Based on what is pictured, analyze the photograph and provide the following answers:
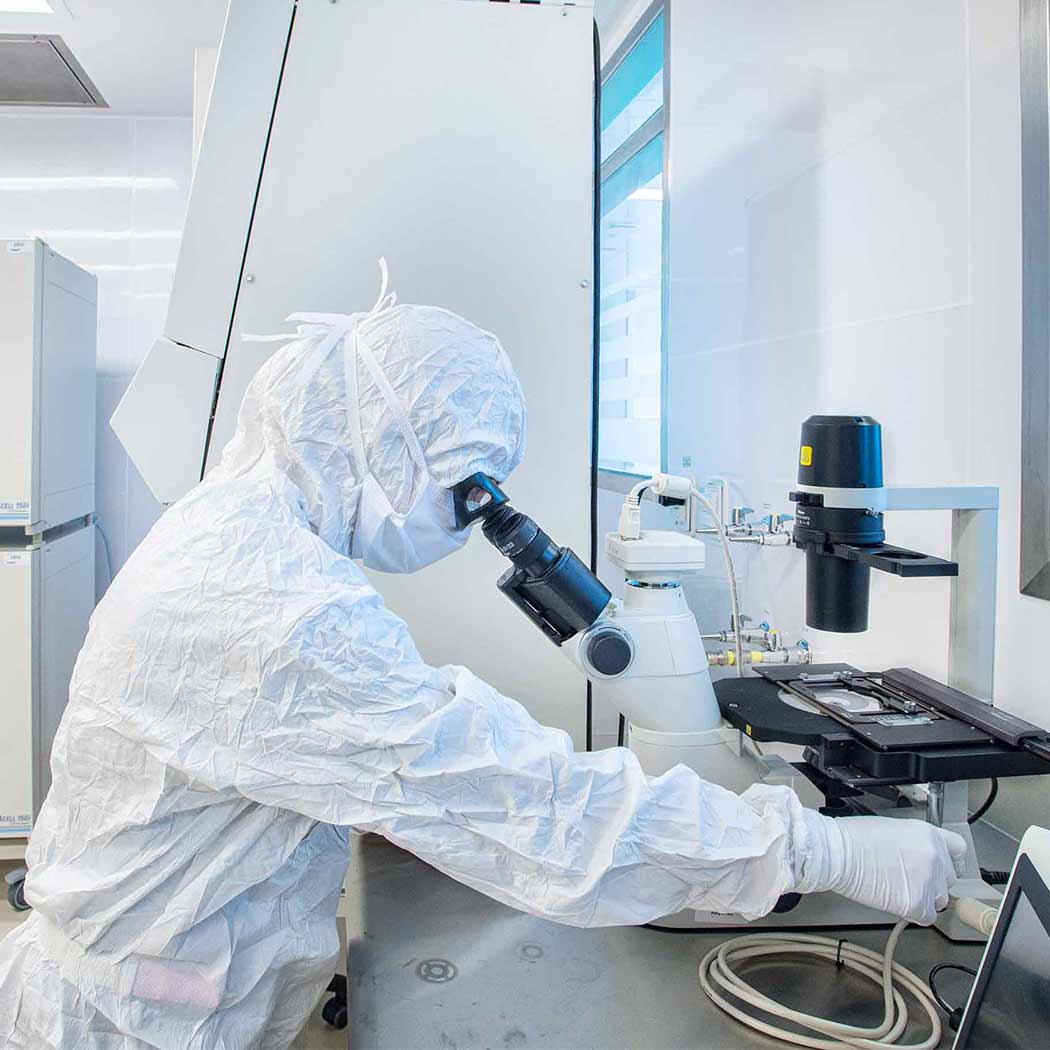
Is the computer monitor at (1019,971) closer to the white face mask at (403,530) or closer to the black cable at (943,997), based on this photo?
the black cable at (943,997)

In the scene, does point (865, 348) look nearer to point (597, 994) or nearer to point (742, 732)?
point (742, 732)

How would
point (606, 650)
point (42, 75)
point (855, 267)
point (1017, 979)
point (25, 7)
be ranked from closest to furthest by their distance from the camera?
point (1017, 979)
point (606, 650)
point (855, 267)
point (25, 7)
point (42, 75)

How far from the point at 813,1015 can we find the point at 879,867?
0.55 feet

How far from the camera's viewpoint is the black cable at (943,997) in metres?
0.83

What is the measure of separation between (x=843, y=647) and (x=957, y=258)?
594 millimetres

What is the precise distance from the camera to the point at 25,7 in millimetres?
2365

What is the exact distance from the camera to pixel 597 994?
93 centimetres

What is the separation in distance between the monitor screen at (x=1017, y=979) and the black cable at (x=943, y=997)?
0.67 feet

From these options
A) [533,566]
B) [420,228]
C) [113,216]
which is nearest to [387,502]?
[533,566]

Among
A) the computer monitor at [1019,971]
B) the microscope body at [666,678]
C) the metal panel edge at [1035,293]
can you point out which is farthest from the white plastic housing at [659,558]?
the computer monitor at [1019,971]

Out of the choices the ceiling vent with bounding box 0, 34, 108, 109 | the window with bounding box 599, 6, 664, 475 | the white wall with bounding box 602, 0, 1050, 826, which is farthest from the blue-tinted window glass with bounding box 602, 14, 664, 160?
the ceiling vent with bounding box 0, 34, 108, 109

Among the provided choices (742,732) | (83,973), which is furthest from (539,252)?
(83,973)

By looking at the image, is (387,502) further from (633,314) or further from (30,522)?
(30,522)

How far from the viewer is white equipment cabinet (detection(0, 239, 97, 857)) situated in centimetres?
259
